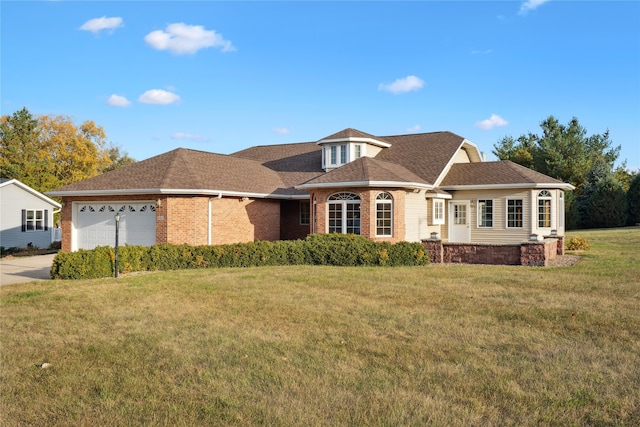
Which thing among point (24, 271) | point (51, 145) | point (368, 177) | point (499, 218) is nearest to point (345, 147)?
point (368, 177)

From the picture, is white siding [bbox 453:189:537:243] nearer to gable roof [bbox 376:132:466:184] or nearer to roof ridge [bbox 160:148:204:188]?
gable roof [bbox 376:132:466:184]

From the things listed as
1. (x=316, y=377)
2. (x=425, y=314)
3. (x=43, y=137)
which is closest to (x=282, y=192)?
(x=425, y=314)

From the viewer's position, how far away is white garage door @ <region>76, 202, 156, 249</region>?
1886 cm

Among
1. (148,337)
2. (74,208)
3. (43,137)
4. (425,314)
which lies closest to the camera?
(148,337)

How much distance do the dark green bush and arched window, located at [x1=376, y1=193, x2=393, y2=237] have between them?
6.52 ft

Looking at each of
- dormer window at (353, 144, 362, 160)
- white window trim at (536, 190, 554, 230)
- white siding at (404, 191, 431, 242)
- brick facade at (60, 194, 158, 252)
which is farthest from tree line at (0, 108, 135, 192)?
white window trim at (536, 190, 554, 230)

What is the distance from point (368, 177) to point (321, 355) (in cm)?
1275

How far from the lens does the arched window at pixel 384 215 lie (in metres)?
19.0

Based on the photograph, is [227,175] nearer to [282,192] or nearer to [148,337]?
[282,192]

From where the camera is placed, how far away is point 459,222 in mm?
22781

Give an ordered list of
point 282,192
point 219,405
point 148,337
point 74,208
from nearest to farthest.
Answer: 1. point 219,405
2. point 148,337
3. point 74,208
4. point 282,192

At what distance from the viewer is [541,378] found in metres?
5.46

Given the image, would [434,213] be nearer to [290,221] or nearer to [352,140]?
[352,140]

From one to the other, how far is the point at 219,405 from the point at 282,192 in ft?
59.2
